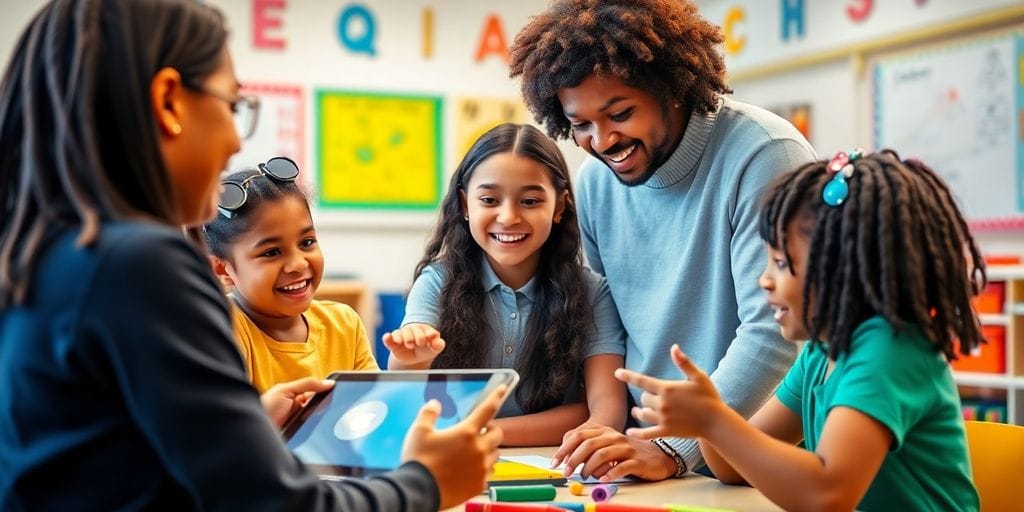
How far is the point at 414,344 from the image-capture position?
1.71 m

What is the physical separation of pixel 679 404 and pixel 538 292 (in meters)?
0.90

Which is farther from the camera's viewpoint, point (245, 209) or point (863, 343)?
point (245, 209)

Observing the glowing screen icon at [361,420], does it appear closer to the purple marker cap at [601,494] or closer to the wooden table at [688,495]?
the wooden table at [688,495]

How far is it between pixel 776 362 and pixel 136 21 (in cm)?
111

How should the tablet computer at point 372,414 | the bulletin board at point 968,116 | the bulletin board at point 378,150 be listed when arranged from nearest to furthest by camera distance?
the tablet computer at point 372,414, the bulletin board at point 968,116, the bulletin board at point 378,150

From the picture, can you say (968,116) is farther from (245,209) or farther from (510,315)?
(245,209)

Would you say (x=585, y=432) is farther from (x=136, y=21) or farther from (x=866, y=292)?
(x=136, y=21)

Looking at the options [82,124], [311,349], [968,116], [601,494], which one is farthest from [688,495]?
[968,116]

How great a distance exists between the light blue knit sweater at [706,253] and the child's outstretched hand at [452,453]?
2.22ft

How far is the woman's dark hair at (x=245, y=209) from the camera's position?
73.5 inches

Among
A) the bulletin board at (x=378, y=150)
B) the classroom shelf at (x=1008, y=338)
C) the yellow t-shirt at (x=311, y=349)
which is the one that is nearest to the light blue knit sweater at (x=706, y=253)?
the yellow t-shirt at (x=311, y=349)

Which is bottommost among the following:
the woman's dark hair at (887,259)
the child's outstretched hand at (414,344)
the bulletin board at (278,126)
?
the child's outstretched hand at (414,344)

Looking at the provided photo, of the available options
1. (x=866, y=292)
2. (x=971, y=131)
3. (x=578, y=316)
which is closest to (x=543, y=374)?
(x=578, y=316)

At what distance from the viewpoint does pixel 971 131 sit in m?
4.27
